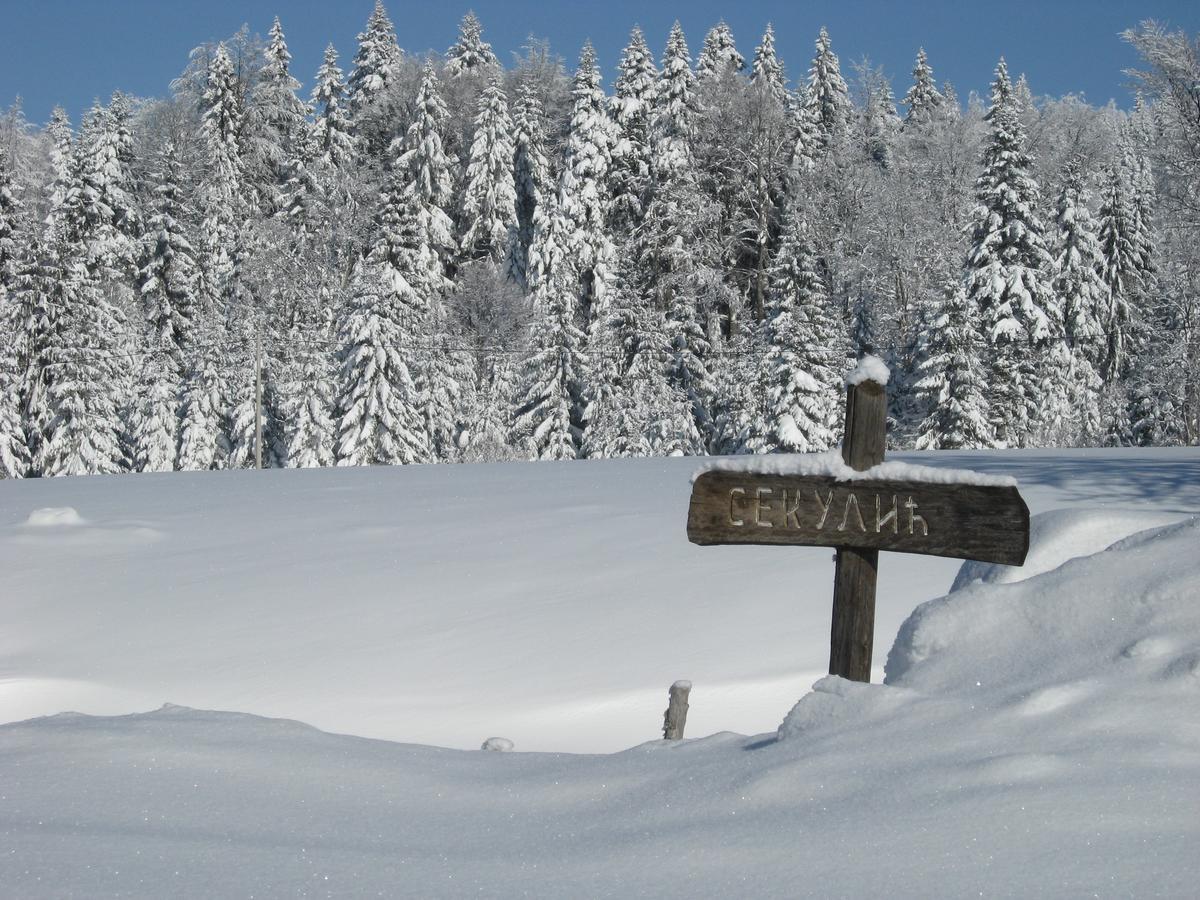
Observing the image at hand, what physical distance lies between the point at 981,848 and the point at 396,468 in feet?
50.6

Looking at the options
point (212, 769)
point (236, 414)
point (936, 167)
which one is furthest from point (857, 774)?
point (936, 167)

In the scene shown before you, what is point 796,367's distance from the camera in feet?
107

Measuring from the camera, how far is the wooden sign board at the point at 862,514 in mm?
4047

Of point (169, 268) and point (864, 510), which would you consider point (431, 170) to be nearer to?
point (169, 268)

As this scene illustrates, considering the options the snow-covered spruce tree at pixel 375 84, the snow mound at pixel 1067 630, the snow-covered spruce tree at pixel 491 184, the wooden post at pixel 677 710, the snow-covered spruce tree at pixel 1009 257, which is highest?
the snow-covered spruce tree at pixel 375 84

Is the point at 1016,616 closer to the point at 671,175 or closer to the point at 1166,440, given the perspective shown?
the point at 1166,440

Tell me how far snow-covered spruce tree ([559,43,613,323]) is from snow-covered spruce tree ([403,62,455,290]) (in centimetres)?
585

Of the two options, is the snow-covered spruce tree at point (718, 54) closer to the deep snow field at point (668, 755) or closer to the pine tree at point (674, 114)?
the pine tree at point (674, 114)

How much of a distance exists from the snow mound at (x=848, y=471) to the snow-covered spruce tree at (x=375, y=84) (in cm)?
5659

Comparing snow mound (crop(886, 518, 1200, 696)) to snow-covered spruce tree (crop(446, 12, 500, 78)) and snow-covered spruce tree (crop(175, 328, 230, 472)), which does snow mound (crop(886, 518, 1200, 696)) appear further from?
snow-covered spruce tree (crop(446, 12, 500, 78))

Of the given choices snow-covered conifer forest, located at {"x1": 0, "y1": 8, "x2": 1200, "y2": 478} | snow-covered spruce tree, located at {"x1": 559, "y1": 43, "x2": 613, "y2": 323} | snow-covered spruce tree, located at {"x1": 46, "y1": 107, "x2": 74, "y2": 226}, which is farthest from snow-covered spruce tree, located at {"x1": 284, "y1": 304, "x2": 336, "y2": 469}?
snow-covered spruce tree, located at {"x1": 46, "y1": 107, "x2": 74, "y2": 226}

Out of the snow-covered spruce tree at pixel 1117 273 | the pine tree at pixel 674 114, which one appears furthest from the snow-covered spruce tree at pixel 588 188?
the snow-covered spruce tree at pixel 1117 273

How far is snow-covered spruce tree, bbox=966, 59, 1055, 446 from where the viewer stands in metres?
35.5

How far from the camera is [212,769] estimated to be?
3.52m
